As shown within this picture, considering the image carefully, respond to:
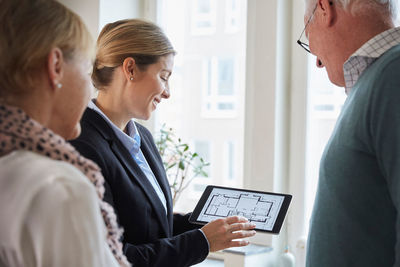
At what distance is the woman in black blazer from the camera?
1454 mm

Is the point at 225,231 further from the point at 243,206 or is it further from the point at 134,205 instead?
the point at 134,205

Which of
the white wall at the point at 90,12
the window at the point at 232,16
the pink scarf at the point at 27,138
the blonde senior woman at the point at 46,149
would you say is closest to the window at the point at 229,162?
the window at the point at 232,16

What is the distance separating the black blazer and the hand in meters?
0.03

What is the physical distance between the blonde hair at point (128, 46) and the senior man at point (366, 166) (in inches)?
24.5

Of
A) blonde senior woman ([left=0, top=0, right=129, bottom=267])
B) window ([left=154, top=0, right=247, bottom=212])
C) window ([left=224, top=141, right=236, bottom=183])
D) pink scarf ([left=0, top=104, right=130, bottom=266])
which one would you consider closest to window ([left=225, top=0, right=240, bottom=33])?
window ([left=154, top=0, right=247, bottom=212])

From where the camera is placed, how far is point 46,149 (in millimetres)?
Result: 745

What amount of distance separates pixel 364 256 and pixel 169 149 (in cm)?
182

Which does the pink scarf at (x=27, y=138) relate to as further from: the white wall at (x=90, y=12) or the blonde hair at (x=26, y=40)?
the white wall at (x=90, y=12)

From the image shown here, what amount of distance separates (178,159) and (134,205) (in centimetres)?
139

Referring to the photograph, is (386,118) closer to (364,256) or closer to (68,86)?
(364,256)

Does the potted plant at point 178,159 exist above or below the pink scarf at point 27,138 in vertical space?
below

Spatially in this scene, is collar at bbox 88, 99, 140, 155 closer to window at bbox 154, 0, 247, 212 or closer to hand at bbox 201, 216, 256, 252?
hand at bbox 201, 216, 256, 252

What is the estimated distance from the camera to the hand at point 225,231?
152 cm

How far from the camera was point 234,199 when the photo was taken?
1648 mm
